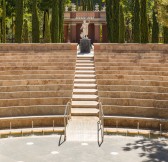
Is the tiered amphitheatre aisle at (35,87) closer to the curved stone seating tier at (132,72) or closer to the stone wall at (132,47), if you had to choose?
the curved stone seating tier at (132,72)

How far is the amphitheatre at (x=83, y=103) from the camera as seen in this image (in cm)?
1151

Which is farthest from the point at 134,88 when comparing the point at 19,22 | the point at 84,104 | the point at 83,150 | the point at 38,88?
the point at 19,22

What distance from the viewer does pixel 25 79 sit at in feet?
55.4

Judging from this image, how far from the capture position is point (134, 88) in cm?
1611

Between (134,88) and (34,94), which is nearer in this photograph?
(34,94)

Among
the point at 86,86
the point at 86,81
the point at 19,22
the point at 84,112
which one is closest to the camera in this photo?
the point at 84,112

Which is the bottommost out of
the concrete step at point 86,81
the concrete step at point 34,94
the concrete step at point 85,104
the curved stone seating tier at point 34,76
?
the concrete step at point 85,104

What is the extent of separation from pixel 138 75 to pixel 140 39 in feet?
40.8

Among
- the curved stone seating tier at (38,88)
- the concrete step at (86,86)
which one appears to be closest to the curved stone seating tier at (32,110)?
the curved stone seating tier at (38,88)

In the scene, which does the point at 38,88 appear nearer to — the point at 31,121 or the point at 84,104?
the point at 31,121

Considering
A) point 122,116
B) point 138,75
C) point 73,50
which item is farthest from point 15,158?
point 73,50

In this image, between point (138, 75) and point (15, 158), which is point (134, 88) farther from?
point (15, 158)

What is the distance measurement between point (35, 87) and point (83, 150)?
5.84 meters

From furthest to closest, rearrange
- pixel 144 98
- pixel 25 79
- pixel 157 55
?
pixel 157 55 < pixel 25 79 < pixel 144 98
